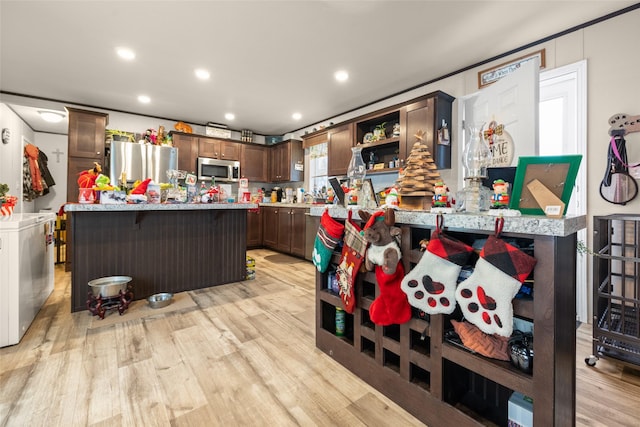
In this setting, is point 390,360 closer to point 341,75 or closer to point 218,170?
point 341,75

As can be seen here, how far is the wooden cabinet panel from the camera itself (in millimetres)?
5168

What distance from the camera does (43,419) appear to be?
1.20m

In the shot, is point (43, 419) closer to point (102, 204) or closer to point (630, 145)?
point (102, 204)

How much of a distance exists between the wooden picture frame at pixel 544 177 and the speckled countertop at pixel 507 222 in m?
0.10

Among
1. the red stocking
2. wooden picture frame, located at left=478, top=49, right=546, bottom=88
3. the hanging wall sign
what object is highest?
wooden picture frame, located at left=478, top=49, right=546, bottom=88

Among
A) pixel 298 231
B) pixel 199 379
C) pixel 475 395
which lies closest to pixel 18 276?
pixel 199 379

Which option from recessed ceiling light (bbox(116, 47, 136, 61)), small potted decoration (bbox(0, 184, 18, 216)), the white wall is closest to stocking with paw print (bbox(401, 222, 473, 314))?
small potted decoration (bbox(0, 184, 18, 216))

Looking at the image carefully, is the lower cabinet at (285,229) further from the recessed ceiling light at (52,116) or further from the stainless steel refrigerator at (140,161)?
the recessed ceiling light at (52,116)

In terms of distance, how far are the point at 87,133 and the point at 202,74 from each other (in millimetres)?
2157

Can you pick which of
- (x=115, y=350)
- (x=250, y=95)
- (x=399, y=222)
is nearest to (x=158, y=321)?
(x=115, y=350)

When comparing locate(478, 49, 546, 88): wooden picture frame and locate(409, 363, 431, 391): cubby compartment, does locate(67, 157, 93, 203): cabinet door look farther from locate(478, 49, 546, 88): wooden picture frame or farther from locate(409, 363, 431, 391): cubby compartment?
locate(478, 49, 546, 88): wooden picture frame

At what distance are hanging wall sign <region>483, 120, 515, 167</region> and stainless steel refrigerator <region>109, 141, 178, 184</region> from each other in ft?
15.1

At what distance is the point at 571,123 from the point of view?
232 cm

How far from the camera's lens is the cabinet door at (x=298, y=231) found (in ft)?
→ 14.5
